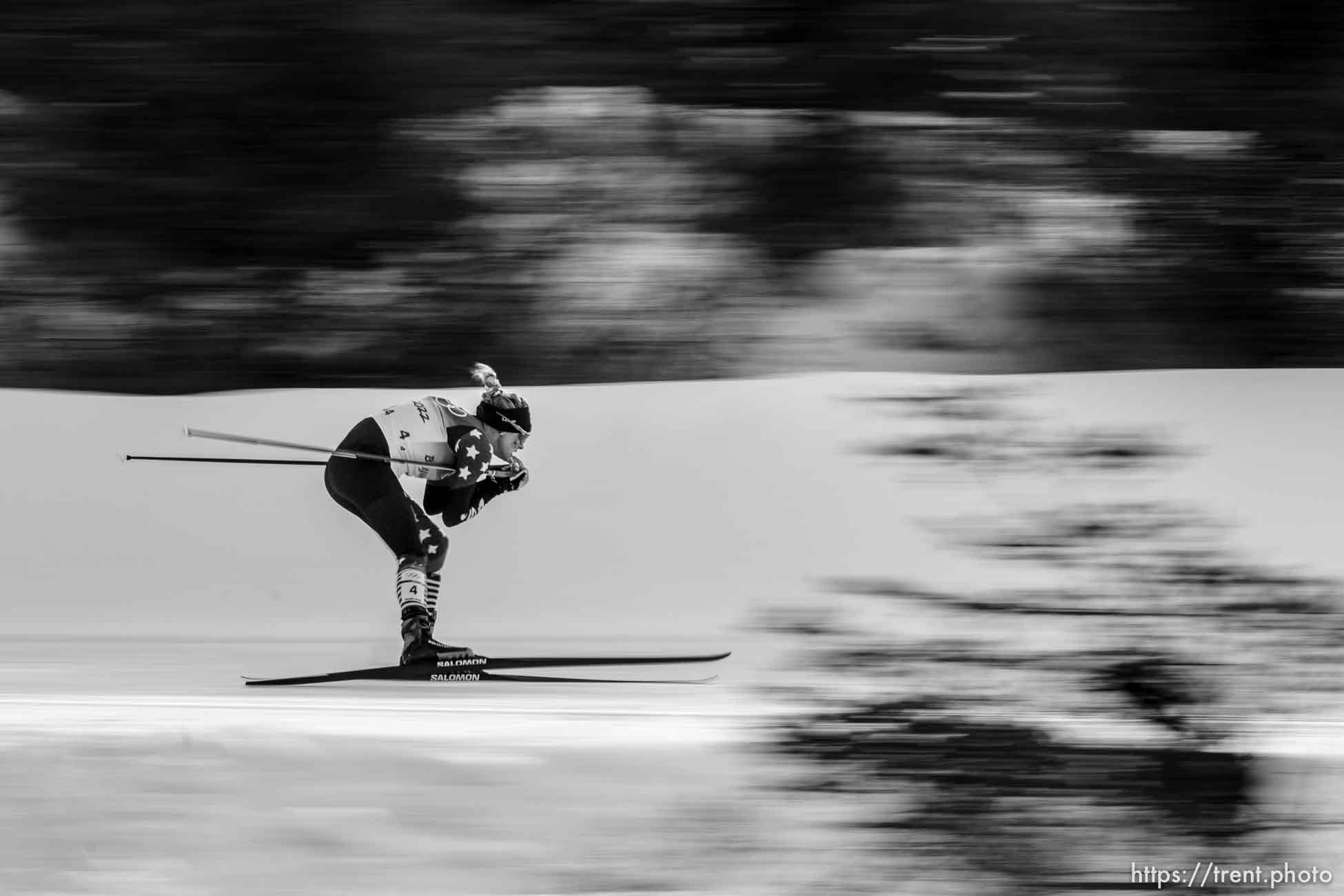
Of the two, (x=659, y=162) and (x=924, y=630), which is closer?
(x=924, y=630)

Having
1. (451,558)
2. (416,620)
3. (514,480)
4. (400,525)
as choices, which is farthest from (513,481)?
(451,558)

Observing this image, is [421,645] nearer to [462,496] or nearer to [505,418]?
[462,496]

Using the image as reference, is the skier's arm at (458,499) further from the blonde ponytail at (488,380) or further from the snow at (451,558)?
the snow at (451,558)

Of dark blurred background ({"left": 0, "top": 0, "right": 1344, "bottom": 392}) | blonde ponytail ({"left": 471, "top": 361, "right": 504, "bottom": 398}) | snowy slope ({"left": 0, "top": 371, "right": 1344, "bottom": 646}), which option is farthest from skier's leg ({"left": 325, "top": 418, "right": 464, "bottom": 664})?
dark blurred background ({"left": 0, "top": 0, "right": 1344, "bottom": 392})

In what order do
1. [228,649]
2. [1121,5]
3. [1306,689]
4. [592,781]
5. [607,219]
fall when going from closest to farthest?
[1306,689], [592,781], [228,649], [1121,5], [607,219]

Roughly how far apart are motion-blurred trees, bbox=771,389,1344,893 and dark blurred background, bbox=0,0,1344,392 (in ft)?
21.3

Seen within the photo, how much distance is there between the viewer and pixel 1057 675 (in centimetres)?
Result: 262

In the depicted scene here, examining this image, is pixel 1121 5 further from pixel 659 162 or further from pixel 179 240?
pixel 179 240

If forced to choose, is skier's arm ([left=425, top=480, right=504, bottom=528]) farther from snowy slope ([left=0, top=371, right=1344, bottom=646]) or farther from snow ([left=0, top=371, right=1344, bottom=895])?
snowy slope ([left=0, top=371, right=1344, bottom=646])

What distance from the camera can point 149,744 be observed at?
481cm

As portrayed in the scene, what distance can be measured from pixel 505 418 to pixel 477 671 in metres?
0.92

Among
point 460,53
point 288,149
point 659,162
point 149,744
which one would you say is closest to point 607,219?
point 659,162

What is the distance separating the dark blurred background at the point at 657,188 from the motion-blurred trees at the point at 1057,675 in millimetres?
6489

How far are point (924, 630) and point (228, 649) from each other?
5.28 meters
